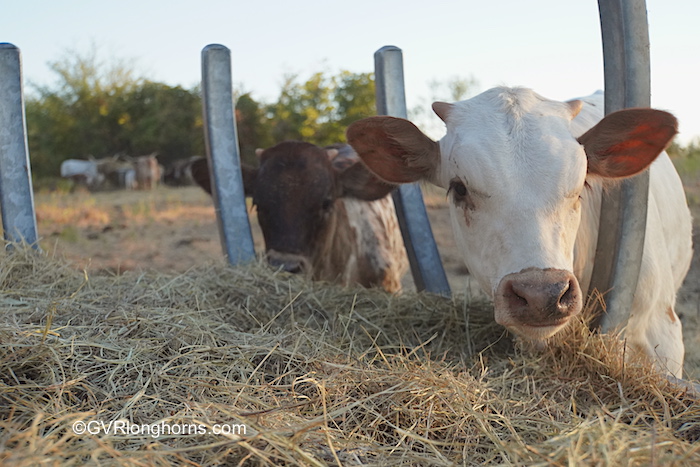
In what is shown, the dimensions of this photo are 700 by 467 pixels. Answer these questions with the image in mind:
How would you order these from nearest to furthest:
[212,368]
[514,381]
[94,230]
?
[212,368], [514,381], [94,230]

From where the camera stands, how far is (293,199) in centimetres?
433

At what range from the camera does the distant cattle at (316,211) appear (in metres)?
4.28

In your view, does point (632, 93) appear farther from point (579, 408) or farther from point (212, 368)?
point (212, 368)

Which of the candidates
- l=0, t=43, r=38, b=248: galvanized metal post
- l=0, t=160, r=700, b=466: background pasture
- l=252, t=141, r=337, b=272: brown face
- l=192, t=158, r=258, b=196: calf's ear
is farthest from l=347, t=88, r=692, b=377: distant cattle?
l=0, t=43, r=38, b=248: galvanized metal post

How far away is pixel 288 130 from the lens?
23594 mm

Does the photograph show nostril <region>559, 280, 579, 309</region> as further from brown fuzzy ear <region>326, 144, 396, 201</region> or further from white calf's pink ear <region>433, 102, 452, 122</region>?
brown fuzzy ear <region>326, 144, 396, 201</region>

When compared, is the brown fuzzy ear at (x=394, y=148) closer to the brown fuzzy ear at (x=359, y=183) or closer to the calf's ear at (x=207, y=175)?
the brown fuzzy ear at (x=359, y=183)

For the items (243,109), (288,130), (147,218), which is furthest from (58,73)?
(147,218)

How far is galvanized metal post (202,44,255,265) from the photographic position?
13.8 feet

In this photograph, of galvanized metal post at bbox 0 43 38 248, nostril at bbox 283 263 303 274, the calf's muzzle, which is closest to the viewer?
the calf's muzzle

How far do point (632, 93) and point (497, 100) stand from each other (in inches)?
27.7

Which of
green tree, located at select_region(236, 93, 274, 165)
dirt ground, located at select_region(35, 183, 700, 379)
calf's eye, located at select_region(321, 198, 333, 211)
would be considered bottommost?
dirt ground, located at select_region(35, 183, 700, 379)

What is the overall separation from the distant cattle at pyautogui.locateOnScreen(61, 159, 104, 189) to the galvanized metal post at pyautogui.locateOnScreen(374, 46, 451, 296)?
18.7 m

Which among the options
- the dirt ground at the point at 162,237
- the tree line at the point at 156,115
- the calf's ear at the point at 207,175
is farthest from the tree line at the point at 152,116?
the calf's ear at the point at 207,175
